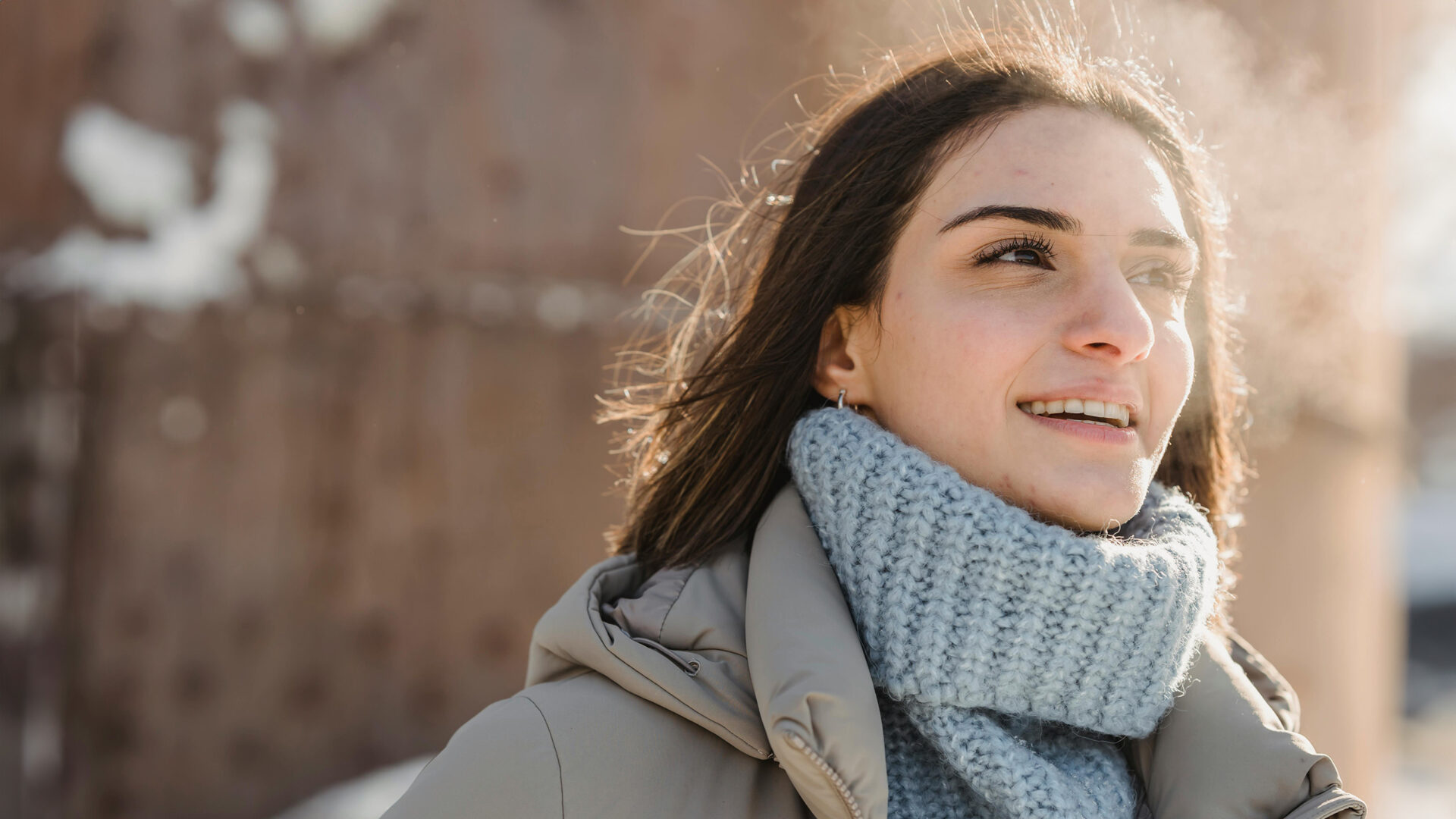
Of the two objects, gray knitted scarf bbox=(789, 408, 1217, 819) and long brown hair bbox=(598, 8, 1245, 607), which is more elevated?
long brown hair bbox=(598, 8, 1245, 607)

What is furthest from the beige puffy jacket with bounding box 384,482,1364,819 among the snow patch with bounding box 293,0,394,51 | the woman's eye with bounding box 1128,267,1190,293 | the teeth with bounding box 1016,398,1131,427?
the snow patch with bounding box 293,0,394,51

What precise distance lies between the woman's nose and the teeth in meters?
0.06

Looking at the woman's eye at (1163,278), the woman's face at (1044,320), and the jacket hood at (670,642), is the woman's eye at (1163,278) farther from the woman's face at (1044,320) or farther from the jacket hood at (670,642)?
the jacket hood at (670,642)

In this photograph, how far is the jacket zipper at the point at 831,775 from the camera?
1.11 meters

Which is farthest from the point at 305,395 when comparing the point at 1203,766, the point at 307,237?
the point at 1203,766

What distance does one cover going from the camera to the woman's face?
1358mm

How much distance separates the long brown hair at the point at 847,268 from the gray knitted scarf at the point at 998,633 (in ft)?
0.77

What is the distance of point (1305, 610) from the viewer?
247cm

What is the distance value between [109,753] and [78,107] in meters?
1.43

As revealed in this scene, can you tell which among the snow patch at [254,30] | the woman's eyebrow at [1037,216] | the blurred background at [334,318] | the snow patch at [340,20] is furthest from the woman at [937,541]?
the snow patch at [254,30]

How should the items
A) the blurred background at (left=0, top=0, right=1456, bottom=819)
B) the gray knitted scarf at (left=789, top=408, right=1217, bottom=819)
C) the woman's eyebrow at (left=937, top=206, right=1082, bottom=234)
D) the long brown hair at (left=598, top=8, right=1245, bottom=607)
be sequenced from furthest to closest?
the blurred background at (left=0, top=0, right=1456, bottom=819) < the long brown hair at (left=598, top=8, right=1245, bottom=607) < the woman's eyebrow at (left=937, top=206, right=1082, bottom=234) < the gray knitted scarf at (left=789, top=408, right=1217, bottom=819)

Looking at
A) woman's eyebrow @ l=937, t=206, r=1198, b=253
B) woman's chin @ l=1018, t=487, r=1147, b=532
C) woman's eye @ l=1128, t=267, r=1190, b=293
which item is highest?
woman's eyebrow @ l=937, t=206, r=1198, b=253

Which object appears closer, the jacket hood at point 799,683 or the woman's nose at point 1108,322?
the jacket hood at point 799,683

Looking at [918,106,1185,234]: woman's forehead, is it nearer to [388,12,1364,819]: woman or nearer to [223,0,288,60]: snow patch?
[388,12,1364,819]: woman
